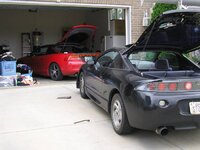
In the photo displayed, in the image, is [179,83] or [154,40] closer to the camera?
[179,83]

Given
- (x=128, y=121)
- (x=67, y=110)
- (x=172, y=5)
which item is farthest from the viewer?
(x=172, y=5)

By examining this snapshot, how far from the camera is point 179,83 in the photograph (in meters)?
4.02

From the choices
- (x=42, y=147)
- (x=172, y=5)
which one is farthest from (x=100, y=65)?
(x=172, y=5)

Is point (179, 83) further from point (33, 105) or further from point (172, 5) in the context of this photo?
point (172, 5)

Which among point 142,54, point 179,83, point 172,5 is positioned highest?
point 172,5

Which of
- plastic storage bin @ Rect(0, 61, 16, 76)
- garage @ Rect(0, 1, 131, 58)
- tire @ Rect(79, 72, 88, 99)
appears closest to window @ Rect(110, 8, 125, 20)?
garage @ Rect(0, 1, 131, 58)

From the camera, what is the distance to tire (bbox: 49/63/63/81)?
1070 cm

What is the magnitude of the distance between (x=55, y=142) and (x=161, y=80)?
5.77 ft

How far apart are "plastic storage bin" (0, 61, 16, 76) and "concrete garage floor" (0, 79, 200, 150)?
2.52 meters

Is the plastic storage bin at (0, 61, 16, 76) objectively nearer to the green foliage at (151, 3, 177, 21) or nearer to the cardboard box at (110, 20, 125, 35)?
the cardboard box at (110, 20, 125, 35)

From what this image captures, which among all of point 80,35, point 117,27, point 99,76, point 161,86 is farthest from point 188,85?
point 117,27

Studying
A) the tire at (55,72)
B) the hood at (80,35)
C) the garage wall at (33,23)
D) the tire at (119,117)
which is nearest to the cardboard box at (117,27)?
the hood at (80,35)

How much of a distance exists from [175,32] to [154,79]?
4.86ft

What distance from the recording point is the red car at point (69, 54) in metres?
10.2
